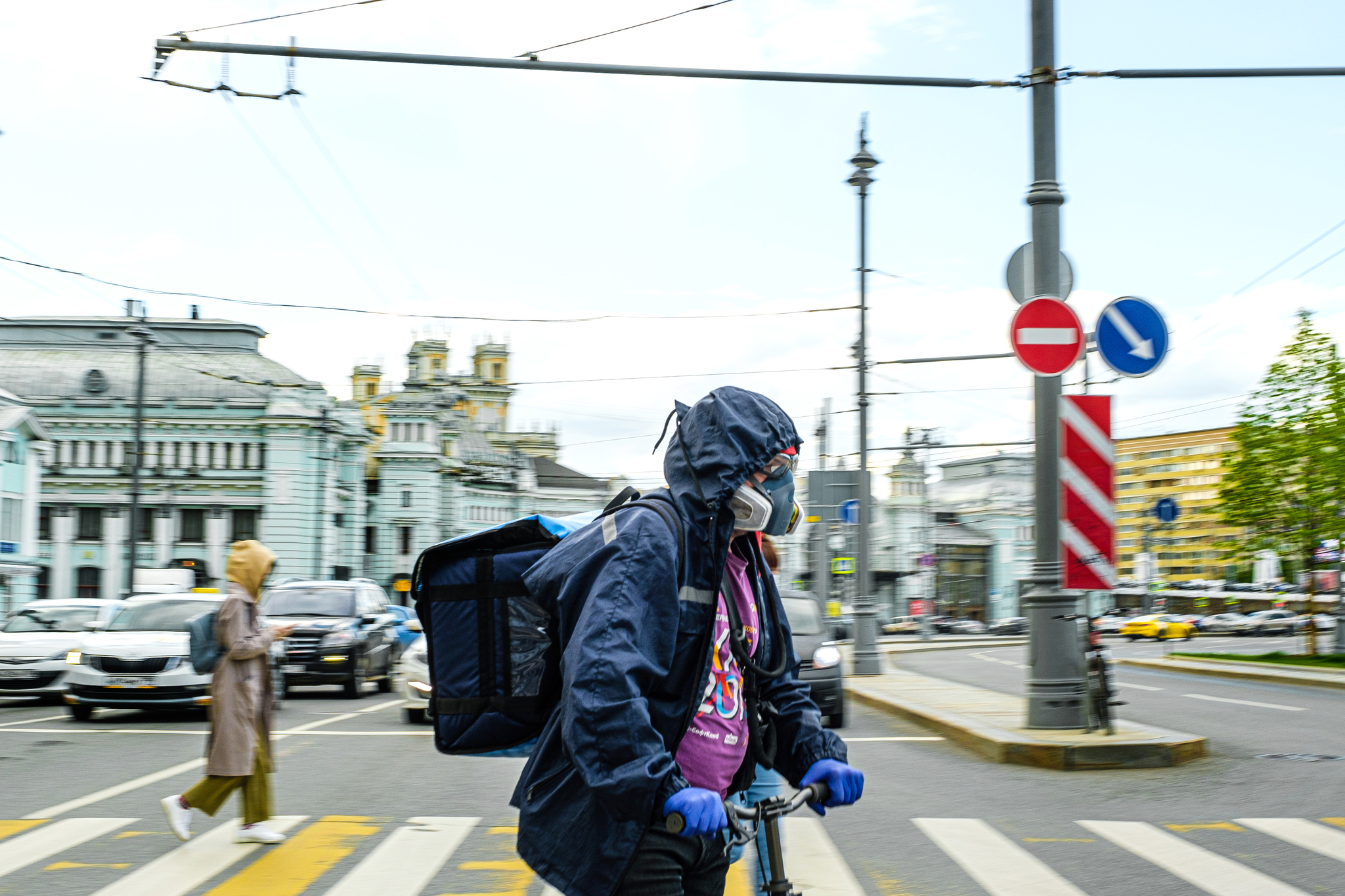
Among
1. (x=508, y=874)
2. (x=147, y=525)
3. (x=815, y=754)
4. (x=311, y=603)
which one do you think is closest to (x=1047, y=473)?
(x=508, y=874)

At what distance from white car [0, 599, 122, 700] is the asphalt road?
5.75 m

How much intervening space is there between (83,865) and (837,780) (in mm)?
4967

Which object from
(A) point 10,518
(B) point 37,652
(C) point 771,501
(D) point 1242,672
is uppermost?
(A) point 10,518

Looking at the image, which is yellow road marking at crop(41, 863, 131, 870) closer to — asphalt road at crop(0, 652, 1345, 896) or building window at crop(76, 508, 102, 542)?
asphalt road at crop(0, 652, 1345, 896)

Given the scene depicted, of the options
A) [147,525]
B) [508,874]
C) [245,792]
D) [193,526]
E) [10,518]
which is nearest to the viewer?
[508,874]

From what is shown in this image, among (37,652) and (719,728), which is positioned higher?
(719,728)

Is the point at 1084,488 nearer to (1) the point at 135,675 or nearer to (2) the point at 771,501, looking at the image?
(2) the point at 771,501

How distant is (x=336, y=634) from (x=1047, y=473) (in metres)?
12.1

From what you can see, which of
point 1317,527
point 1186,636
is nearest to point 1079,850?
point 1317,527

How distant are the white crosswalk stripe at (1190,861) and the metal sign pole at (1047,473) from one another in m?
3.50

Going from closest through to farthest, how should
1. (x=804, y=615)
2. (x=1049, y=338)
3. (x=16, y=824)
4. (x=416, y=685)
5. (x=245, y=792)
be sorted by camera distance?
(x=245, y=792) → (x=16, y=824) → (x=1049, y=338) → (x=416, y=685) → (x=804, y=615)

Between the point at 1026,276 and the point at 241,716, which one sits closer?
the point at 241,716

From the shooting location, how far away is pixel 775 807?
2.97 metres

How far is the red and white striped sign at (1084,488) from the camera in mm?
11484
